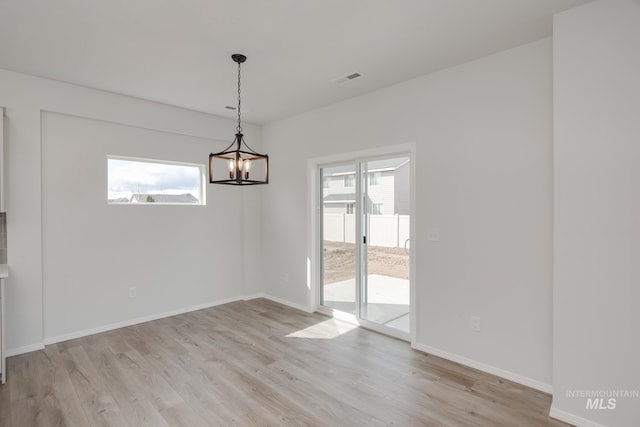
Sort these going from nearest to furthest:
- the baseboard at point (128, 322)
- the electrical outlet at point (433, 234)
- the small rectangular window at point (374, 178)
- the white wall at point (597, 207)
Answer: the white wall at point (597, 207)
the electrical outlet at point (433, 234)
the baseboard at point (128, 322)
the small rectangular window at point (374, 178)

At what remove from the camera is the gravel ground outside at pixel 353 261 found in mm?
3736

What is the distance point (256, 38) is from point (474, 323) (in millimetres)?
3148

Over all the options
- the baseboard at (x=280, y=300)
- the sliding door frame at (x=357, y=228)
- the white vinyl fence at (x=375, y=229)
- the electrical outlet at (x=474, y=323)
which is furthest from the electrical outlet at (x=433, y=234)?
the baseboard at (x=280, y=300)

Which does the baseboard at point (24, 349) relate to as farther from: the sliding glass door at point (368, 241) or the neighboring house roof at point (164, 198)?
the sliding glass door at point (368, 241)

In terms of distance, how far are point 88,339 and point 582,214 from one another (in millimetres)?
4875

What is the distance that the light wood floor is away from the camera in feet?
7.65

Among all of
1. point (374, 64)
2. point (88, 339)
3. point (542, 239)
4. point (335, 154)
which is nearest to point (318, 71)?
point (374, 64)

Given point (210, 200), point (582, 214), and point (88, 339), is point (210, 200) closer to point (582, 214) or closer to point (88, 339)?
point (88, 339)

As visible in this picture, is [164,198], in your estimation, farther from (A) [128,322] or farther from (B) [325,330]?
(B) [325,330]

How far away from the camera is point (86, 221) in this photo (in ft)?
12.5

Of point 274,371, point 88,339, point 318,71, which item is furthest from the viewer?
point 88,339

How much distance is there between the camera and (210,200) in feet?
16.2

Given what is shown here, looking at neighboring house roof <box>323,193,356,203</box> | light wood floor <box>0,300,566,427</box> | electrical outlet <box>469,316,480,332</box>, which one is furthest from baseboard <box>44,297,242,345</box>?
electrical outlet <box>469,316,480,332</box>

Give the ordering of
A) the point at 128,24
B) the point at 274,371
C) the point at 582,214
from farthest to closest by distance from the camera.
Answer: the point at 274,371 < the point at 128,24 < the point at 582,214
